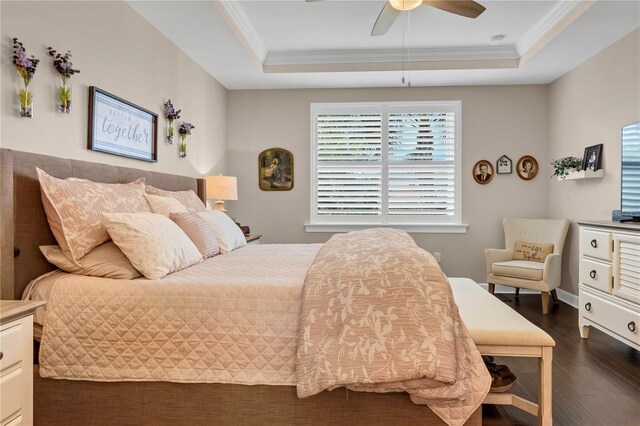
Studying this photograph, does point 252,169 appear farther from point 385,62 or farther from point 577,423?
point 577,423

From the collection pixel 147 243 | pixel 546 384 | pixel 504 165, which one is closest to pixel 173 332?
pixel 147 243

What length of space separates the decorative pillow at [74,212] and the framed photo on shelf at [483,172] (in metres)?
4.18

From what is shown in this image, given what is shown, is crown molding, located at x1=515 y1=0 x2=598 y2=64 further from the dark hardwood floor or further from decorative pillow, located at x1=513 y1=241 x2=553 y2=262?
the dark hardwood floor

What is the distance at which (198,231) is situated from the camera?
2580mm

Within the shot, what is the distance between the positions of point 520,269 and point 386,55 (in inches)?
103

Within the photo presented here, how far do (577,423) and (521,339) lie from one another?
69 centimetres

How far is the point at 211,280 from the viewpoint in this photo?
1870mm

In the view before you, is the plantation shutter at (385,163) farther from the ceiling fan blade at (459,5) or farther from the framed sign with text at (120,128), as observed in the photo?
the ceiling fan blade at (459,5)

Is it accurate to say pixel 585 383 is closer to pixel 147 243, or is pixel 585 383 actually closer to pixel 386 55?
pixel 147 243

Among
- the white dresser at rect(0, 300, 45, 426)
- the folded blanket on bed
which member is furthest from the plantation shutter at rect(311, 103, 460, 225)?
the white dresser at rect(0, 300, 45, 426)

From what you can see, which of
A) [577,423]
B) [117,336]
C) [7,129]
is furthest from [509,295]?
[7,129]

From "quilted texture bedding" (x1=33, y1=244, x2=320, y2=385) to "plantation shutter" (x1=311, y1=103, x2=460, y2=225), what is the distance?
11.6ft

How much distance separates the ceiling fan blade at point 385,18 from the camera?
273 cm

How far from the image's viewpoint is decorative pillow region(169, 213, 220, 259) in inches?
99.7
